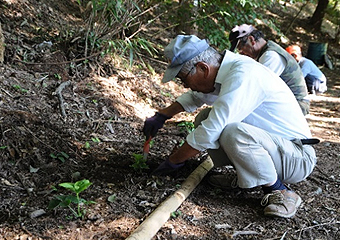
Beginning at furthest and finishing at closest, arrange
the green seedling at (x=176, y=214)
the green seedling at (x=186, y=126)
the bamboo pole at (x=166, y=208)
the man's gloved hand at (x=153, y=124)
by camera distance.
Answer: the green seedling at (x=186, y=126) < the man's gloved hand at (x=153, y=124) < the green seedling at (x=176, y=214) < the bamboo pole at (x=166, y=208)

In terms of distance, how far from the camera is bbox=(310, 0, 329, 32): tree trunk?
13445mm

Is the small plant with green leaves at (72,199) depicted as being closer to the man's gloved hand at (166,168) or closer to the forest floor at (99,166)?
the forest floor at (99,166)

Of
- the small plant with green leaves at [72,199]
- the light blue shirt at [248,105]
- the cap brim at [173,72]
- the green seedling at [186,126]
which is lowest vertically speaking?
the green seedling at [186,126]

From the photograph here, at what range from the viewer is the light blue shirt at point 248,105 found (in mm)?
2193

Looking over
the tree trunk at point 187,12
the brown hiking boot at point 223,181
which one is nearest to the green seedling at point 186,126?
the brown hiking boot at point 223,181

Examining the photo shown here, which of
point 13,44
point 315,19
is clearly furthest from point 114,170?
point 315,19

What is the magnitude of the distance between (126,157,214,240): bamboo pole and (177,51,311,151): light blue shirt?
1.19ft

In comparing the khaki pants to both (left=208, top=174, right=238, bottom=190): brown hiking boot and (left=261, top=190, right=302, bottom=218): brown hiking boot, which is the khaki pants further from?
(left=208, top=174, right=238, bottom=190): brown hiking boot

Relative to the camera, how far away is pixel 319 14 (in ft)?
44.2

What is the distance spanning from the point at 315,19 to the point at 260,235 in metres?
13.3

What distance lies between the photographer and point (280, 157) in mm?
2461

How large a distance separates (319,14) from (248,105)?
12.9 metres

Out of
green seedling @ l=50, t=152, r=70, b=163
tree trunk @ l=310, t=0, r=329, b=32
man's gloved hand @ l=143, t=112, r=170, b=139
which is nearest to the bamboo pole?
man's gloved hand @ l=143, t=112, r=170, b=139

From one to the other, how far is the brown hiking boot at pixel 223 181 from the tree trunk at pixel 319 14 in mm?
12634
